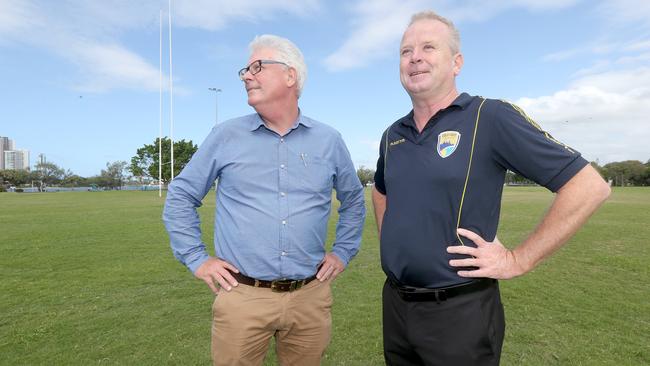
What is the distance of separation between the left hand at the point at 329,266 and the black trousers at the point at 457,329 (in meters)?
0.78

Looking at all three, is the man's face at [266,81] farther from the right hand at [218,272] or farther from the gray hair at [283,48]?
the right hand at [218,272]

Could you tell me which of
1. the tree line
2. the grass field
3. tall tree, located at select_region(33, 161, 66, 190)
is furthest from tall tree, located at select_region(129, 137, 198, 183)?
the grass field

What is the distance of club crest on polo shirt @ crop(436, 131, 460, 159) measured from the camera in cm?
243

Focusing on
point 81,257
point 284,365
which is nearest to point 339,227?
point 284,365

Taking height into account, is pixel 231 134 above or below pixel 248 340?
above

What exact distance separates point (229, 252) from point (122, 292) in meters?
6.06

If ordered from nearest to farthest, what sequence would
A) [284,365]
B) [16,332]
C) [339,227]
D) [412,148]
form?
[412,148]
[284,365]
[339,227]
[16,332]

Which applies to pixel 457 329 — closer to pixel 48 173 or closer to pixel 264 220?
pixel 264 220

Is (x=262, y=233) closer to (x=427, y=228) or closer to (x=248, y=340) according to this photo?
(x=248, y=340)

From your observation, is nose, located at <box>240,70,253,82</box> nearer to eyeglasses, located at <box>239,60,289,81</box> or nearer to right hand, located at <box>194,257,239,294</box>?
eyeglasses, located at <box>239,60,289,81</box>

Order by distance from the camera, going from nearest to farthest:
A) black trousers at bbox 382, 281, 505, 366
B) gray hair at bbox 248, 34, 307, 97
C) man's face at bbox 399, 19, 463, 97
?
black trousers at bbox 382, 281, 505, 366 < man's face at bbox 399, 19, 463, 97 < gray hair at bbox 248, 34, 307, 97

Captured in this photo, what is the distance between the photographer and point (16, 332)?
5.84 meters

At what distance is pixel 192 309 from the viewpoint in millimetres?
6812

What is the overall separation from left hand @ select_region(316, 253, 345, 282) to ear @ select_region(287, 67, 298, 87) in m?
1.32
